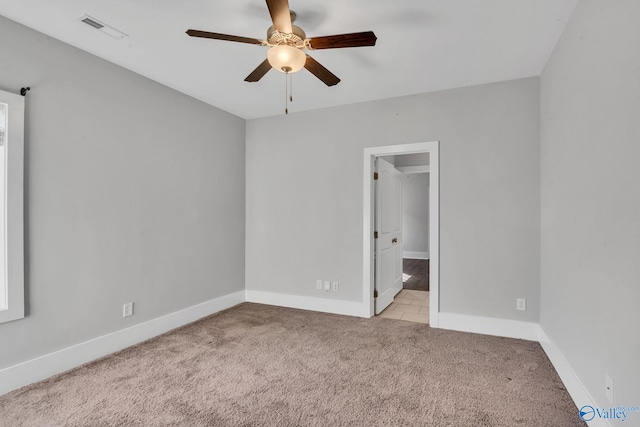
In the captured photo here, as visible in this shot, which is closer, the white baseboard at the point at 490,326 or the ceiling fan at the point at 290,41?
the ceiling fan at the point at 290,41

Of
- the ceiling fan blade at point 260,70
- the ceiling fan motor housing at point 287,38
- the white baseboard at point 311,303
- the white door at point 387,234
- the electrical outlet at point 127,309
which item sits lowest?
Answer: the white baseboard at point 311,303

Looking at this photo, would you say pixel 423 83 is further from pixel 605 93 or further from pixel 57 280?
pixel 57 280

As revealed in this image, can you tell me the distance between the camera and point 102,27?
8.11 feet

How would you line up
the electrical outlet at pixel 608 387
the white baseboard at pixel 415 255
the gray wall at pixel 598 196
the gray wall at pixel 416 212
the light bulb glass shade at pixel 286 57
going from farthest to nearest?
the gray wall at pixel 416 212
the white baseboard at pixel 415 255
the light bulb glass shade at pixel 286 57
the electrical outlet at pixel 608 387
the gray wall at pixel 598 196

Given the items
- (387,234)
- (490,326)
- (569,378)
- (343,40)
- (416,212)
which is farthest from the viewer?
(416,212)

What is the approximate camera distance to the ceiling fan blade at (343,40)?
78.4 inches

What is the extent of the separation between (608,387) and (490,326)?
177 cm

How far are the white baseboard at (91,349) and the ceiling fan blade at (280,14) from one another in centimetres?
296

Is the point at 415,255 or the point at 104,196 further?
the point at 415,255

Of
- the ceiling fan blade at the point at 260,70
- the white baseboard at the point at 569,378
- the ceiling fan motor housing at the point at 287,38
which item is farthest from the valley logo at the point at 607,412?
the ceiling fan blade at the point at 260,70

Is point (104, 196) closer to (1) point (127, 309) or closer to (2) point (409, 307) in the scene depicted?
(1) point (127, 309)

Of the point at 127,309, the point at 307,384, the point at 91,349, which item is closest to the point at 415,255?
the point at 307,384

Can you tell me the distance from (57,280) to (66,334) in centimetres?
46

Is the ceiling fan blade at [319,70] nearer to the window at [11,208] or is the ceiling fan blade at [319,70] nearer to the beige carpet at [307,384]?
the window at [11,208]
